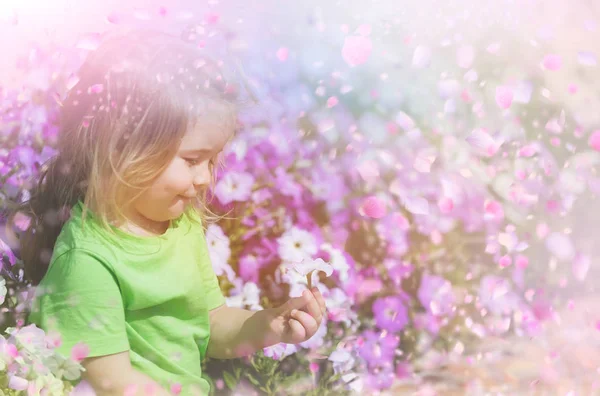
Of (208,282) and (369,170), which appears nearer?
(208,282)

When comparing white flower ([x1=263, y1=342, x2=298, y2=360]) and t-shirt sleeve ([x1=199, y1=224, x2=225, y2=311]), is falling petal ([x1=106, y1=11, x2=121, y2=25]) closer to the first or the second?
t-shirt sleeve ([x1=199, y1=224, x2=225, y2=311])

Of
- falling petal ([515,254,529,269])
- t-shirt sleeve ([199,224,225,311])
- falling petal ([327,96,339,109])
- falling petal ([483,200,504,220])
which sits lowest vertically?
falling petal ([515,254,529,269])

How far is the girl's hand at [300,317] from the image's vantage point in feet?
3.30

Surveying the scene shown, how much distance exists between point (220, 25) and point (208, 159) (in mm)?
258

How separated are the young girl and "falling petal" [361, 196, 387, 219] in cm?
35

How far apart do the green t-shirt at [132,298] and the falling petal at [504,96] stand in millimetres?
555

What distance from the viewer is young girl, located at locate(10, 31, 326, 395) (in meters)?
0.96

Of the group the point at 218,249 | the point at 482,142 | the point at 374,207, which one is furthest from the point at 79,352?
the point at 482,142

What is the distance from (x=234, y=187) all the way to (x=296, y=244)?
138 mm

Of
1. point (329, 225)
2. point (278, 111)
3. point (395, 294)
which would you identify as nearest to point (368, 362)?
point (395, 294)

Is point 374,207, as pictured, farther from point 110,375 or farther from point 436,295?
point 110,375

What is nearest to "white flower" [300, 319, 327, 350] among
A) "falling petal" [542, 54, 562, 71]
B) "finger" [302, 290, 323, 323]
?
"finger" [302, 290, 323, 323]

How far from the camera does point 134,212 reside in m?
1.02

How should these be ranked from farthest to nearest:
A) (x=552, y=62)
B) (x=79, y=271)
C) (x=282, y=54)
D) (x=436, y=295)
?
(x=436, y=295)
(x=552, y=62)
(x=282, y=54)
(x=79, y=271)
